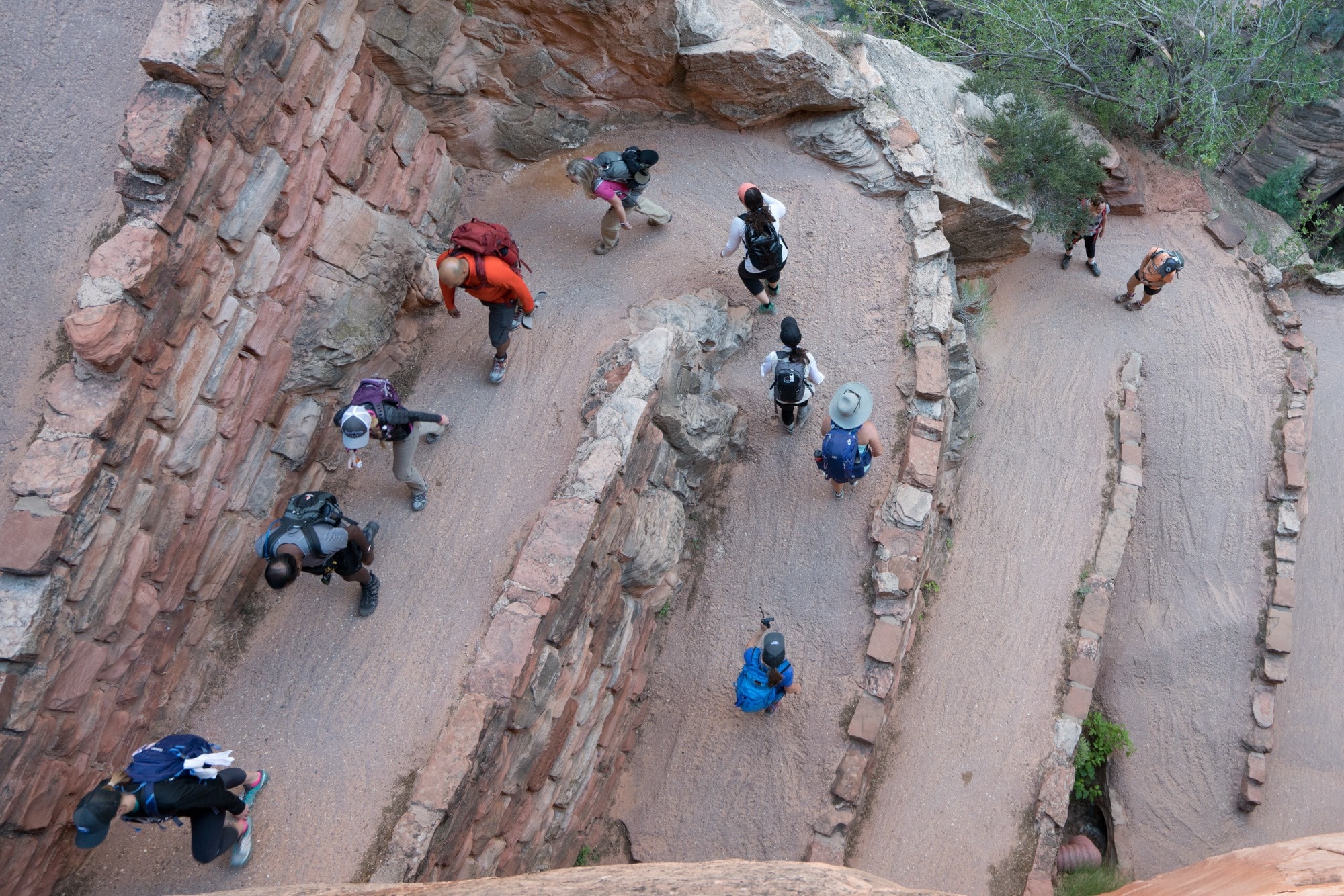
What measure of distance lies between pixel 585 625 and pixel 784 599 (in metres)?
2.38

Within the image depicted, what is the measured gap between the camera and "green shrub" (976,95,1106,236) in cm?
1141

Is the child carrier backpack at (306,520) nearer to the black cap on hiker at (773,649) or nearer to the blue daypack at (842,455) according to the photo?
the black cap on hiker at (773,649)

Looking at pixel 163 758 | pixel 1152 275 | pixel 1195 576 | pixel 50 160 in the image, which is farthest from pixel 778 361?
pixel 1152 275

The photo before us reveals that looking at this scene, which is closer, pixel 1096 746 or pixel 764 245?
pixel 764 245

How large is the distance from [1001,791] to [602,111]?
8.81 meters

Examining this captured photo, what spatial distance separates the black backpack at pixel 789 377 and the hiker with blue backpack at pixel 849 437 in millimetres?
367

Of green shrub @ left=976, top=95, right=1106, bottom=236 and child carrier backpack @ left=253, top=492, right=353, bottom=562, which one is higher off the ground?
green shrub @ left=976, top=95, right=1106, bottom=236

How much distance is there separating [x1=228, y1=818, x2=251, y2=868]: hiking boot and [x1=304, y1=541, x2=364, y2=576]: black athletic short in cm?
182

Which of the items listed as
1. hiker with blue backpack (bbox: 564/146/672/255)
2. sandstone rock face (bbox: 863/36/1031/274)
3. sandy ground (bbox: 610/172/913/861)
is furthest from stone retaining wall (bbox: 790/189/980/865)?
hiker with blue backpack (bbox: 564/146/672/255)

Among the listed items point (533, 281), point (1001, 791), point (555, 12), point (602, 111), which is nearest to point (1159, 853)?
point (1001, 791)

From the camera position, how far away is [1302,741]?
9547 millimetres

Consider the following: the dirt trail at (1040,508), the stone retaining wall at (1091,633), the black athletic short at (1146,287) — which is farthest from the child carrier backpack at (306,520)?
the black athletic short at (1146,287)

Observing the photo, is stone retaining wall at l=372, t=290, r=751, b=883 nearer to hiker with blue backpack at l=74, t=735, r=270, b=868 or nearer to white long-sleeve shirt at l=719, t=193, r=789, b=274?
white long-sleeve shirt at l=719, t=193, r=789, b=274

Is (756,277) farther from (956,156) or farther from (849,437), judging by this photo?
(956,156)
